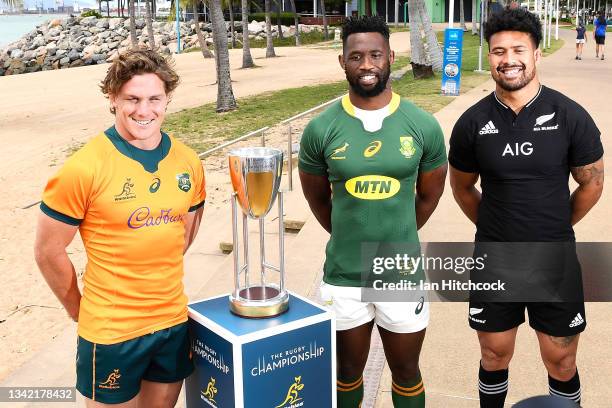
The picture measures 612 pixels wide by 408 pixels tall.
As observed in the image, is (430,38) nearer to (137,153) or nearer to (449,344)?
(449,344)

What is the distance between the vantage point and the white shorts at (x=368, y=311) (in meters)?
3.24

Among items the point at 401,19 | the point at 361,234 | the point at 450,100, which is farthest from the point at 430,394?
the point at 401,19

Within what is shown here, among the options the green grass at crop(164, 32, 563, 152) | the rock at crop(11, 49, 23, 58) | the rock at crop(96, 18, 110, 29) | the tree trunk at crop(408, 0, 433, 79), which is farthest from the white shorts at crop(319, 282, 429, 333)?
the rock at crop(96, 18, 110, 29)

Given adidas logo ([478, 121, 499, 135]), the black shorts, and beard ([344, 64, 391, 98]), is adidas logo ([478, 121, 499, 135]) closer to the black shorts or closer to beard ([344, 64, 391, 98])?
beard ([344, 64, 391, 98])

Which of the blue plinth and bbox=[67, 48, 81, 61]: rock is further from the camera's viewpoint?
bbox=[67, 48, 81, 61]: rock

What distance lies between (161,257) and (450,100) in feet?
45.0

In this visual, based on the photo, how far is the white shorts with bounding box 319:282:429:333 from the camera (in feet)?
10.6

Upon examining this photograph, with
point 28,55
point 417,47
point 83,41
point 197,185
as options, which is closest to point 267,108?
point 417,47

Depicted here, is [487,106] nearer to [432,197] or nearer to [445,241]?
[432,197]

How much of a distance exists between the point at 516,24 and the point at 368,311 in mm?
1485

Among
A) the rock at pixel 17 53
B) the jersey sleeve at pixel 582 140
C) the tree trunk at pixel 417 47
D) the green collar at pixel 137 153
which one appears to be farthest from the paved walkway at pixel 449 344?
the rock at pixel 17 53

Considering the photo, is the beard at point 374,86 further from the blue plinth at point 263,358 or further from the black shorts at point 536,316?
the black shorts at point 536,316

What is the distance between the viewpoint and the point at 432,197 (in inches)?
139

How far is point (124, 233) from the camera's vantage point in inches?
112
